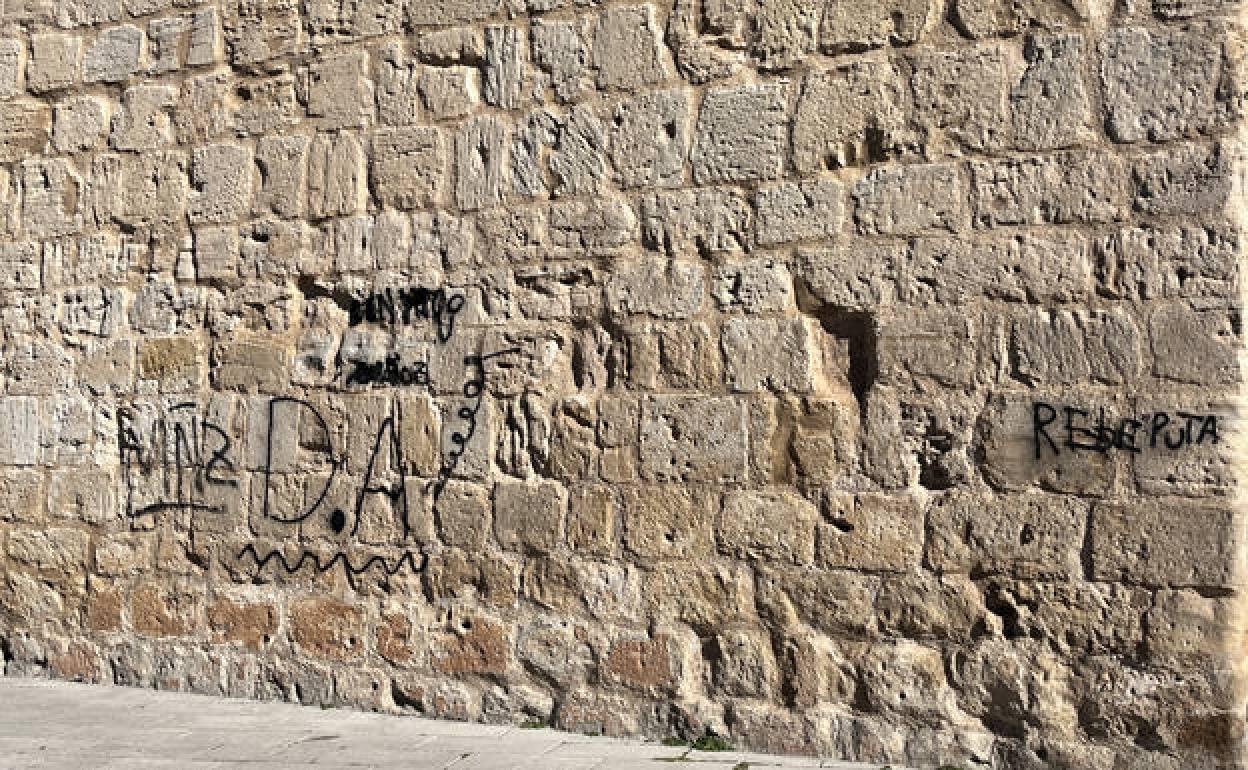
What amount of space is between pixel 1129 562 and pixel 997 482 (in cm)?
45

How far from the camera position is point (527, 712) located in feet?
16.7

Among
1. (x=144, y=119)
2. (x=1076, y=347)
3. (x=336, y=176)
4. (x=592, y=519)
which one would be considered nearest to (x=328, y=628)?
(x=592, y=519)

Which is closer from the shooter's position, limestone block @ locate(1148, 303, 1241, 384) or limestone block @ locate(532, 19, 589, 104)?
limestone block @ locate(1148, 303, 1241, 384)

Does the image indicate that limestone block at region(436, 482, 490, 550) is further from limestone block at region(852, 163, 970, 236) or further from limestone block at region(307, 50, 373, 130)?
limestone block at region(852, 163, 970, 236)

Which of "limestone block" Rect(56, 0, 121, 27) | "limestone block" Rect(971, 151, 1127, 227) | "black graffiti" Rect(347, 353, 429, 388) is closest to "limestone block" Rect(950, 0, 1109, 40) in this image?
"limestone block" Rect(971, 151, 1127, 227)

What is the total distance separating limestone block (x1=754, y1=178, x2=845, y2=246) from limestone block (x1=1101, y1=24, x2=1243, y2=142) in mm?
881

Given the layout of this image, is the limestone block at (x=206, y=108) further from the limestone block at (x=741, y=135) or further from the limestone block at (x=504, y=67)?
the limestone block at (x=741, y=135)

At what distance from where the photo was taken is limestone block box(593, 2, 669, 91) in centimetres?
500

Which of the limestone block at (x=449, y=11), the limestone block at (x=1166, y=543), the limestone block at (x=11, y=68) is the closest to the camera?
the limestone block at (x=1166, y=543)

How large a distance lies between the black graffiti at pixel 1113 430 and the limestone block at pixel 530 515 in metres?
1.67

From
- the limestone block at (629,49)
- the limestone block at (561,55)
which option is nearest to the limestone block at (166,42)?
the limestone block at (561,55)

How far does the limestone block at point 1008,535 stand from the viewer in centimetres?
429

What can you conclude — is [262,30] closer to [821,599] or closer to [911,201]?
[911,201]

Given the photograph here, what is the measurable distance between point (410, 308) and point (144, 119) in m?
1.61
